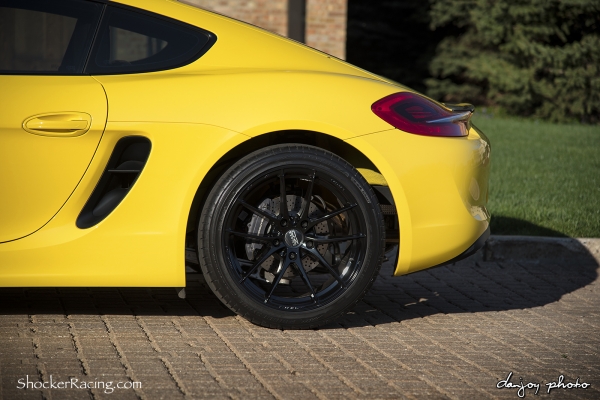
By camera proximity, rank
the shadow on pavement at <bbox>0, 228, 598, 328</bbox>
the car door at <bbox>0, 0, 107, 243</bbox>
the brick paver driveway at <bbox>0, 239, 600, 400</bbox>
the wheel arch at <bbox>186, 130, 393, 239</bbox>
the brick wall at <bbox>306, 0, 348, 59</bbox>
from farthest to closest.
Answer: the brick wall at <bbox>306, 0, 348, 59</bbox>
the shadow on pavement at <bbox>0, 228, 598, 328</bbox>
the wheel arch at <bbox>186, 130, 393, 239</bbox>
the car door at <bbox>0, 0, 107, 243</bbox>
the brick paver driveway at <bbox>0, 239, 600, 400</bbox>

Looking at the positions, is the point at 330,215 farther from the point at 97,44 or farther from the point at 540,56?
the point at 540,56

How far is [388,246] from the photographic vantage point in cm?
440

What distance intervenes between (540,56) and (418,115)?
16270mm

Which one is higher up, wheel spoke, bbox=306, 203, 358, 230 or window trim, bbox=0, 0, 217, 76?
window trim, bbox=0, 0, 217, 76

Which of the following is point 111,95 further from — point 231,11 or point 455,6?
point 455,6

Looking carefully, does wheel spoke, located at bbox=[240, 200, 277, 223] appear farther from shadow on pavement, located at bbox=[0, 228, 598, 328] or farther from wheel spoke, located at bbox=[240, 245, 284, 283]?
shadow on pavement, located at bbox=[0, 228, 598, 328]

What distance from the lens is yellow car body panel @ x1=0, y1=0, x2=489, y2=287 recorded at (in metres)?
3.76

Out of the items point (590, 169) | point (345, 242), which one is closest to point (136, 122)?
point (345, 242)

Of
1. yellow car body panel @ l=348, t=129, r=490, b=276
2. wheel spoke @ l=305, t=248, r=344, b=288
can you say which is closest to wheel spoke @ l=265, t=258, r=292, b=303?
wheel spoke @ l=305, t=248, r=344, b=288

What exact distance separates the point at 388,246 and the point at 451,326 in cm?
54

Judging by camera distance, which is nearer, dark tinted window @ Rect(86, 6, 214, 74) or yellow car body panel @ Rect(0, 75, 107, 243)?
A: yellow car body panel @ Rect(0, 75, 107, 243)

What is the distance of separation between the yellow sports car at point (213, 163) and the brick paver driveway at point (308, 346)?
279mm

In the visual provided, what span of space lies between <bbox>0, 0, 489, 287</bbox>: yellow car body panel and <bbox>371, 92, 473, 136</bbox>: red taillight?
42 millimetres

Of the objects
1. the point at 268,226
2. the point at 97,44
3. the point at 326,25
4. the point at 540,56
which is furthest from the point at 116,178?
the point at 540,56
